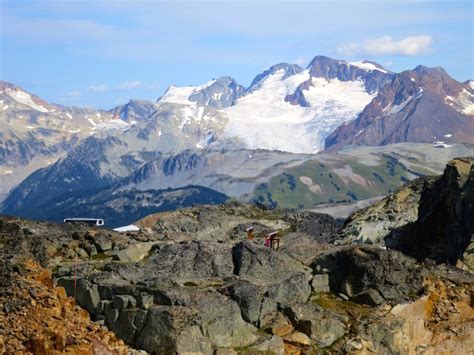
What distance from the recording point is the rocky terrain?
124 ft

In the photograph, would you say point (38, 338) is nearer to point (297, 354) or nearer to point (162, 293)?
point (162, 293)

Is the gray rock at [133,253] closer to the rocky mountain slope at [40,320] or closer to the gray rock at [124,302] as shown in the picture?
the gray rock at [124,302]

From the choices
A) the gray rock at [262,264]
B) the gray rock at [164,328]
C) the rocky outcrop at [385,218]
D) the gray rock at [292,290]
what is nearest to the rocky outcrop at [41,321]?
the gray rock at [164,328]

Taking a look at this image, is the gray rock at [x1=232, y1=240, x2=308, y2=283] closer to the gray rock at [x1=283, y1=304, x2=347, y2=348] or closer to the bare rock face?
the gray rock at [x1=283, y1=304, x2=347, y2=348]

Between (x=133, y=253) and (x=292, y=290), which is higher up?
(x=133, y=253)

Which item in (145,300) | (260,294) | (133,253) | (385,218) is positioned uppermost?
(145,300)

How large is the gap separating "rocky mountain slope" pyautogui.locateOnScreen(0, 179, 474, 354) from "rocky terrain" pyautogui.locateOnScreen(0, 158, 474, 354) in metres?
0.06

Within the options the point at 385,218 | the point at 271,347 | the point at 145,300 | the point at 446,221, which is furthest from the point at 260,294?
the point at 385,218

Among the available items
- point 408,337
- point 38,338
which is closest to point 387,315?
point 408,337

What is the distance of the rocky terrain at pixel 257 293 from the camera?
124 ft

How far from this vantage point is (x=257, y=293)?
134 ft

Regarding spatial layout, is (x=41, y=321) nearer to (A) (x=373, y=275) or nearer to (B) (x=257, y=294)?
(B) (x=257, y=294)

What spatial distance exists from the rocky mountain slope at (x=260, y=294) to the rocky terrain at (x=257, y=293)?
6 cm

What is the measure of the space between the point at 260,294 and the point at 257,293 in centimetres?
41
